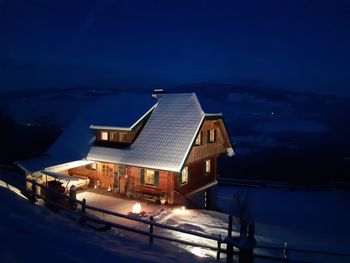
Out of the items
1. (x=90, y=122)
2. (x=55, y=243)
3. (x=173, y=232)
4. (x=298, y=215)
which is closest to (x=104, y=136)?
(x=90, y=122)

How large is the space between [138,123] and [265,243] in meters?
11.3

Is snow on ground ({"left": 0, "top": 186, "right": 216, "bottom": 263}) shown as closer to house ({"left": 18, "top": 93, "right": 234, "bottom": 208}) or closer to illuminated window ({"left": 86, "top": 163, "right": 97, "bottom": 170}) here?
house ({"left": 18, "top": 93, "right": 234, "bottom": 208})

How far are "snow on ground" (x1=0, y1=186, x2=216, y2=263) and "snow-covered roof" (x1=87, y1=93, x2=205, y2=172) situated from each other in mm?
7132

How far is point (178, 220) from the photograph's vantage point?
16.8m

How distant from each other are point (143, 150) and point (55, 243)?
1161 centimetres

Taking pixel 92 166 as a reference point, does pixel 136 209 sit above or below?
below

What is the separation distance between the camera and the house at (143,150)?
1956 cm

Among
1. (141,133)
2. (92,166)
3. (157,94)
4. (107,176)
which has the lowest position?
(107,176)

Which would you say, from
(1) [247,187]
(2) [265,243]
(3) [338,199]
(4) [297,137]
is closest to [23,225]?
(2) [265,243]

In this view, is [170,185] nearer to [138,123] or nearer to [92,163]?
[138,123]

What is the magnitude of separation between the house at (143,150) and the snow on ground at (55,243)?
6.86 metres

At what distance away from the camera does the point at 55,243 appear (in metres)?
8.93

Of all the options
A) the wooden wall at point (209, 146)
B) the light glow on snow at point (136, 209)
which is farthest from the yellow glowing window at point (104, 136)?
the light glow on snow at point (136, 209)

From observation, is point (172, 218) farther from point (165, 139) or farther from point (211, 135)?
point (211, 135)
